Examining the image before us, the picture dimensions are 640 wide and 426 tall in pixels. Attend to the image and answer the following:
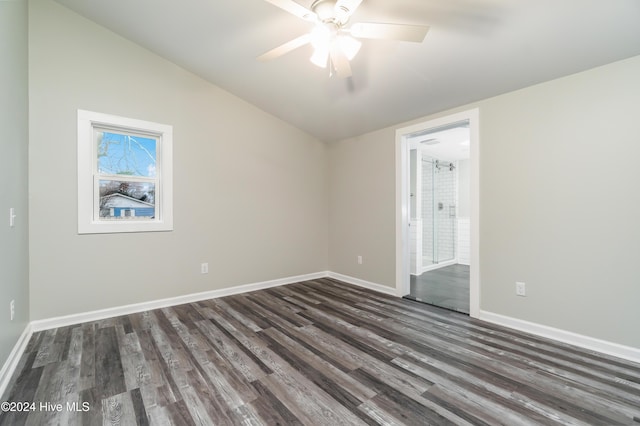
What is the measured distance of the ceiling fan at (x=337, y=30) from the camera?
168cm

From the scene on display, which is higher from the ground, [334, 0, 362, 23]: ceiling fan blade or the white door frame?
[334, 0, 362, 23]: ceiling fan blade

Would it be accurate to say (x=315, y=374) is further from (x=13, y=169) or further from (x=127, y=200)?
(x=127, y=200)

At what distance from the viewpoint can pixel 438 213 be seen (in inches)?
236

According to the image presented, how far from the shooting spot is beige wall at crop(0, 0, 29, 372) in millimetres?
Result: 1818

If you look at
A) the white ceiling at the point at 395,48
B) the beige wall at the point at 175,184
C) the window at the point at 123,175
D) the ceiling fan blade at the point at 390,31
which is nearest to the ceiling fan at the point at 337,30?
the ceiling fan blade at the point at 390,31

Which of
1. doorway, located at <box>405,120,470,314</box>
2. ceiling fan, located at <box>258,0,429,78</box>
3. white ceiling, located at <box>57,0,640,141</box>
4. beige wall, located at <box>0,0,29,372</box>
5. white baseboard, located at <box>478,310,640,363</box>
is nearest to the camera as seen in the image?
ceiling fan, located at <box>258,0,429,78</box>

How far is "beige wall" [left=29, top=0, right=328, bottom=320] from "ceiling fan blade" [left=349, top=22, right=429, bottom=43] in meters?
2.50

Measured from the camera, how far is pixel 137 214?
3.27 meters

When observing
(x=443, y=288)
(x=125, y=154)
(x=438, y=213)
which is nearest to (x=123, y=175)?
(x=125, y=154)

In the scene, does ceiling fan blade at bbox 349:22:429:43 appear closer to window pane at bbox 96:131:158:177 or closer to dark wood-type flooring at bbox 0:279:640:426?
dark wood-type flooring at bbox 0:279:640:426

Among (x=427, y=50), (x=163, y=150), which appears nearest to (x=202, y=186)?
(x=163, y=150)

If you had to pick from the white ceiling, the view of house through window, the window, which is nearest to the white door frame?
the white ceiling

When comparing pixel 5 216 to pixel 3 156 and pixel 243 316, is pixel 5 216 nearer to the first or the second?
pixel 3 156

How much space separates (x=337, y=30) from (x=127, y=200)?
9.54 feet
